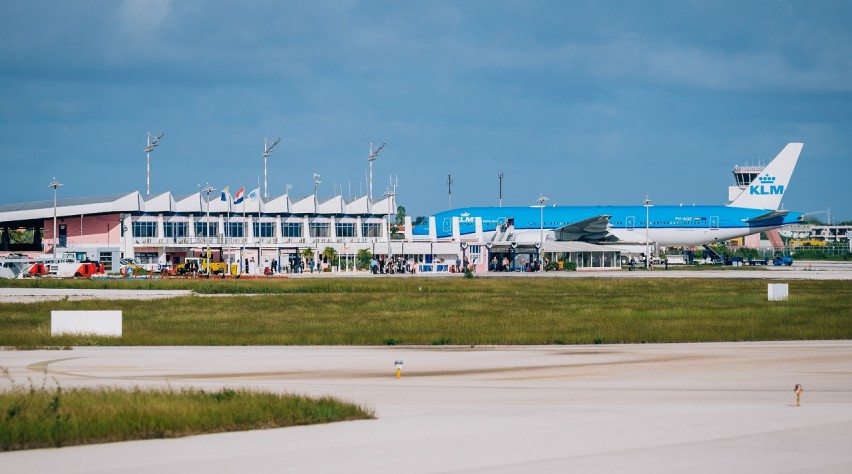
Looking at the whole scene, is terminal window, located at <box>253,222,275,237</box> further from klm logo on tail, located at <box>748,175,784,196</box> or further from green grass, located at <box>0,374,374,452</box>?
green grass, located at <box>0,374,374,452</box>

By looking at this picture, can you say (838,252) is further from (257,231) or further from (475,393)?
(475,393)

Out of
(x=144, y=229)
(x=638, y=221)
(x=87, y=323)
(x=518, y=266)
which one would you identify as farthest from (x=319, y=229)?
(x=87, y=323)

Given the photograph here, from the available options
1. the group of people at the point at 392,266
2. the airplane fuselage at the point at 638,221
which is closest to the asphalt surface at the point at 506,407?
the group of people at the point at 392,266

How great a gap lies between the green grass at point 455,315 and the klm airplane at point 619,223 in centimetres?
4739

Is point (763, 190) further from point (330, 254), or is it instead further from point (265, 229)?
point (265, 229)

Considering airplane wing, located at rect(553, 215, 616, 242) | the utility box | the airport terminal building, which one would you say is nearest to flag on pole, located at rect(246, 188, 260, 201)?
the airport terminal building

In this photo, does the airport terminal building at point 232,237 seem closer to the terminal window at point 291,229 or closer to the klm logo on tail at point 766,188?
the terminal window at point 291,229

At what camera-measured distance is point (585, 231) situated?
379 feet

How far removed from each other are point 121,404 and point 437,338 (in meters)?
17.1

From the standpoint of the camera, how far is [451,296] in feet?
191

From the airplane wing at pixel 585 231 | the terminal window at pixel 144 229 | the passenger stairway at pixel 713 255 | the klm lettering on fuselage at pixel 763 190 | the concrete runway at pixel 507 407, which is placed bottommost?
the concrete runway at pixel 507 407

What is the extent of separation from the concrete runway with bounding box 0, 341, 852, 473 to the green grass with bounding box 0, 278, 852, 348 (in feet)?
9.23

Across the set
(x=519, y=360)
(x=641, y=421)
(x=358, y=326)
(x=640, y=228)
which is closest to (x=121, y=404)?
(x=641, y=421)

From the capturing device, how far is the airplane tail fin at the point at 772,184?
125938mm
